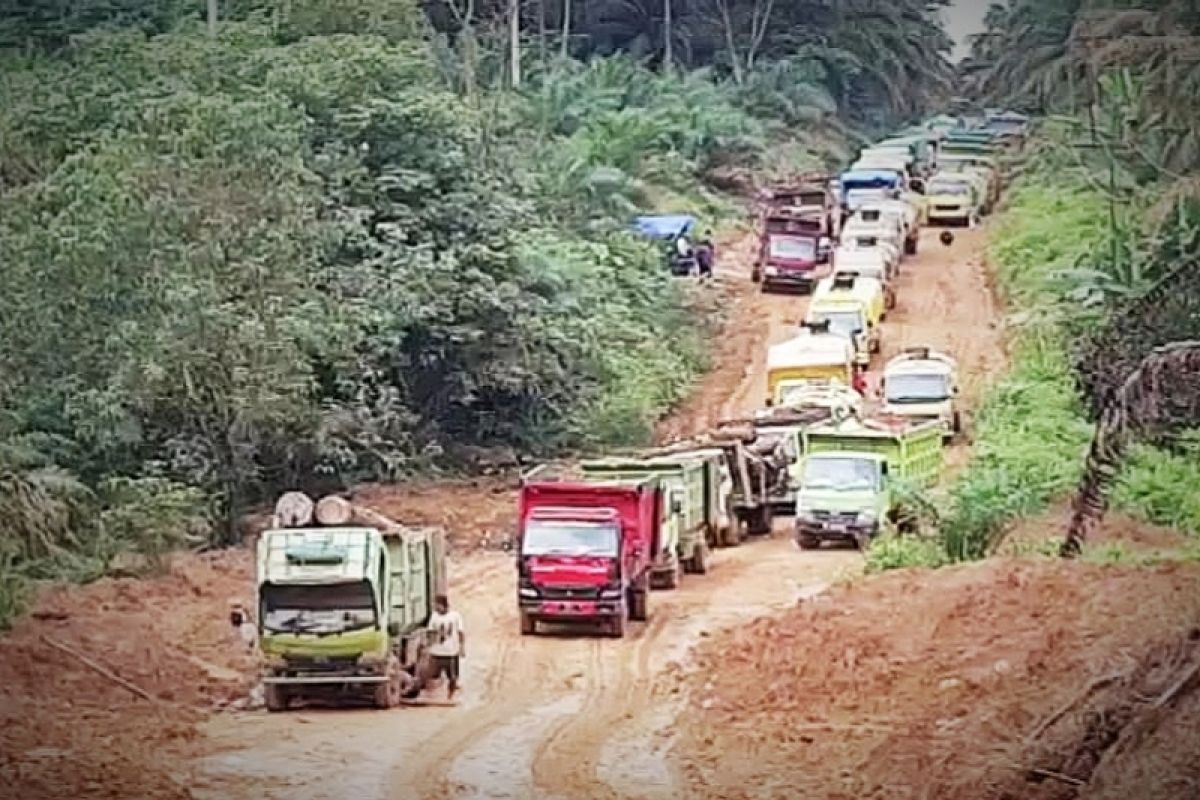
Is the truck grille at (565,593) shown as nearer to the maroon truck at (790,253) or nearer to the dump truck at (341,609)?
the dump truck at (341,609)

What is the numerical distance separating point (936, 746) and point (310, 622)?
283cm

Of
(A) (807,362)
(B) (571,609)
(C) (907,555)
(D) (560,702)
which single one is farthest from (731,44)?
(A) (807,362)

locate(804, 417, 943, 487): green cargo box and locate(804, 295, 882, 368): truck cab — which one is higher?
locate(804, 295, 882, 368): truck cab

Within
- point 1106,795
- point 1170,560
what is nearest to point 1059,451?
point 1170,560

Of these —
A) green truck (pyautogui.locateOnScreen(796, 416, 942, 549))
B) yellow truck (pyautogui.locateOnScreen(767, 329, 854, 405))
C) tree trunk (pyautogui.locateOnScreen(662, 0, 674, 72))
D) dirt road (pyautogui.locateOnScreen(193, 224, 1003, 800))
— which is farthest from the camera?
yellow truck (pyautogui.locateOnScreen(767, 329, 854, 405))

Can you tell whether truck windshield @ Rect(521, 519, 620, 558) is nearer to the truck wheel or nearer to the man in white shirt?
the man in white shirt

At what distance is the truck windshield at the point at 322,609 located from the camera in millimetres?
9055

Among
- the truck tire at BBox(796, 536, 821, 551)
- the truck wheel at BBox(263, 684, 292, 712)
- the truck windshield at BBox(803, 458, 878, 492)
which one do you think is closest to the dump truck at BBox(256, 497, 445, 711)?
the truck wheel at BBox(263, 684, 292, 712)

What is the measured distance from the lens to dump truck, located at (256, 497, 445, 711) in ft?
29.2

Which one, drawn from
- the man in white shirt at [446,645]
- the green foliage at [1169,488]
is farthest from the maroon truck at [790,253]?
the green foliage at [1169,488]

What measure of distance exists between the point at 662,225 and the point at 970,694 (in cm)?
406

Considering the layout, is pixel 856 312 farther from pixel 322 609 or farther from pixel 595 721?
pixel 595 721

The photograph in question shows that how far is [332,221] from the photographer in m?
9.65

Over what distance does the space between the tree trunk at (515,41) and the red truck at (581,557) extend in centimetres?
217
